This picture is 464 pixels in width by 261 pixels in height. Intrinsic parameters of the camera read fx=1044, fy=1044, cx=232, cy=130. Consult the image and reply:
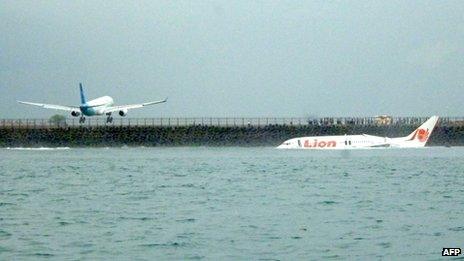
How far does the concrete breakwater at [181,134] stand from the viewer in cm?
14912

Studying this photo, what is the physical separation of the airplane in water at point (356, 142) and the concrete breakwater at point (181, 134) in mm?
15084

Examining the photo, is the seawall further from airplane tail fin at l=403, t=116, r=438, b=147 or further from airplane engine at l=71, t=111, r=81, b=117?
airplane tail fin at l=403, t=116, r=438, b=147

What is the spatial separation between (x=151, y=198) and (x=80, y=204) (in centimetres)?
444

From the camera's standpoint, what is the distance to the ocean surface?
32.1m

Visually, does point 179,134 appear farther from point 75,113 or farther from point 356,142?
point 356,142

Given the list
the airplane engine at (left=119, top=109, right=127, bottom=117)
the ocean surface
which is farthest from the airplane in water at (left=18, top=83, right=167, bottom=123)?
the ocean surface

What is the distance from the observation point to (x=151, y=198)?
50562 millimetres

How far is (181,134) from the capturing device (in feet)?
504

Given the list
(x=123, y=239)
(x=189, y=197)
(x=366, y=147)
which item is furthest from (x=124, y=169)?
(x=366, y=147)

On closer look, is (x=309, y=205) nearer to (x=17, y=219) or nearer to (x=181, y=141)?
(x=17, y=219)

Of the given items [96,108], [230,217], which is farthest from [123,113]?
[230,217]

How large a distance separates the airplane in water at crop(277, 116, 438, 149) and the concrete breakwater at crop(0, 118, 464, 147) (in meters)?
15.1

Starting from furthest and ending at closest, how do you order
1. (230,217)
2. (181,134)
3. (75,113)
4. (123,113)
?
(181,134)
(123,113)
(75,113)
(230,217)

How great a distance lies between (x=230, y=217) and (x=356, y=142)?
99.8 metres
